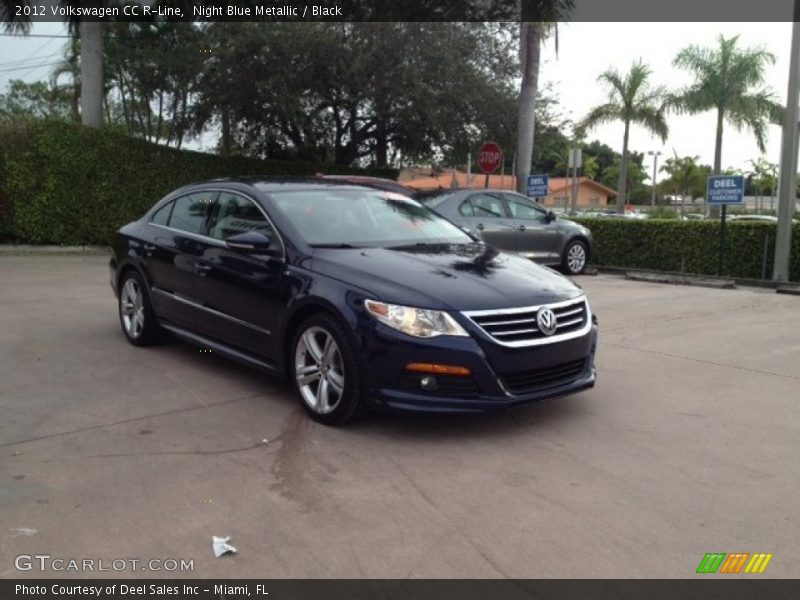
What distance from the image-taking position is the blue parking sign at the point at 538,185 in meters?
16.2

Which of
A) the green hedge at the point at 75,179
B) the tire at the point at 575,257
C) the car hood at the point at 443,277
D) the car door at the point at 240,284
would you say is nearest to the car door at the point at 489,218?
the tire at the point at 575,257

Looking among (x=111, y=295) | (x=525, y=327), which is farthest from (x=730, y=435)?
(x=111, y=295)

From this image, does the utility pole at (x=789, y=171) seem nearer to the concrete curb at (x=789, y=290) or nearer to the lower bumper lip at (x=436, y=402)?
the concrete curb at (x=789, y=290)

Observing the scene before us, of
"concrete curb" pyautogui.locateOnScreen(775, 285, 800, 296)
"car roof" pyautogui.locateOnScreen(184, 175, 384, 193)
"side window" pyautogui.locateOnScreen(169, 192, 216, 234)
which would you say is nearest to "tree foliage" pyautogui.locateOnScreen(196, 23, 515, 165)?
"concrete curb" pyautogui.locateOnScreen(775, 285, 800, 296)

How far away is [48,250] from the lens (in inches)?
608

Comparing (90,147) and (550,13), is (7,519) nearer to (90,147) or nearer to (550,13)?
(90,147)

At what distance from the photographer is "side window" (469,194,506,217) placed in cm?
1232

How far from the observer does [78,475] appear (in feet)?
13.1

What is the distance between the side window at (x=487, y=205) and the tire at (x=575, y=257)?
163 cm

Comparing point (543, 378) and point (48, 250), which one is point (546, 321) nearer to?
point (543, 378)

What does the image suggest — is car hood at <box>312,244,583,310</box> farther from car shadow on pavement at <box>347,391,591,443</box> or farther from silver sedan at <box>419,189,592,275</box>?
silver sedan at <box>419,189,592,275</box>

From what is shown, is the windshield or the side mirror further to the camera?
the windshield

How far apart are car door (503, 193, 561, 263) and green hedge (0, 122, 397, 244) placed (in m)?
4.82

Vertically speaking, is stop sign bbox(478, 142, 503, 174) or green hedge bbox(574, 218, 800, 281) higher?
stop sign bbox(478, 142, 503, 174)
